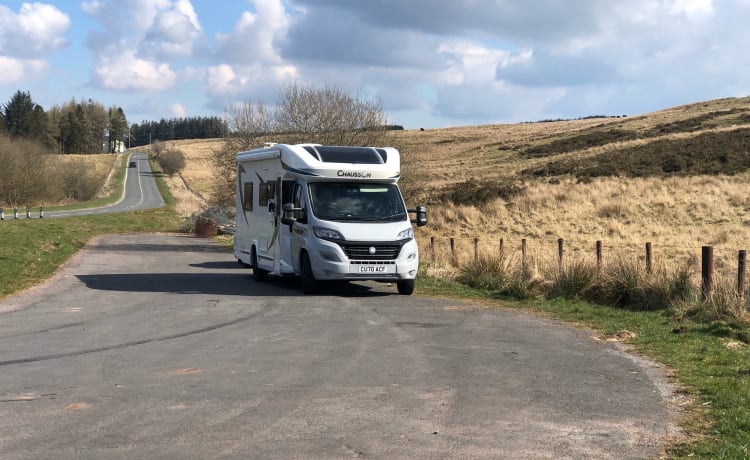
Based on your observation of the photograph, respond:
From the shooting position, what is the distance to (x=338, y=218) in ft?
51.8

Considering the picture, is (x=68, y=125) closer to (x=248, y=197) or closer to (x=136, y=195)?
(x=136, y=195)

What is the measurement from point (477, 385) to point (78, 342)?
540cm

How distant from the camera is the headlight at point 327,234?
50.4 ft

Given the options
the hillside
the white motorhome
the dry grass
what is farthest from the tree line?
the white motorhome

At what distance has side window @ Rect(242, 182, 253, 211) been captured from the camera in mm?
19641

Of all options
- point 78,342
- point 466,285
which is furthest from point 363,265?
point 78,342

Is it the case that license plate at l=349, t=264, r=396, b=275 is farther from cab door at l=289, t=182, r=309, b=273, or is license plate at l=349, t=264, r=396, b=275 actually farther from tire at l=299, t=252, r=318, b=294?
cab door at l=289, t=182, r=309, b=273

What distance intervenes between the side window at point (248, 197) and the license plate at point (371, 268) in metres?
5.19

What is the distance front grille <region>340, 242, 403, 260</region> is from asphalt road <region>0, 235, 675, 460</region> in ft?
3.79

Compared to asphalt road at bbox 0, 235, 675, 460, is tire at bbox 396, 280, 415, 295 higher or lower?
higher

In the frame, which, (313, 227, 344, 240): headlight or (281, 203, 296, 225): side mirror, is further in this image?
(281, 203, 296, 225): side mirror

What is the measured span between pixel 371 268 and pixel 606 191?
1229 inches

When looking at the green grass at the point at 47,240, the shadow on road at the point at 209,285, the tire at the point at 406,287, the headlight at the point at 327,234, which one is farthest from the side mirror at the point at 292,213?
the green grass at the point at 47,240

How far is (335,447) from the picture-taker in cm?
578
